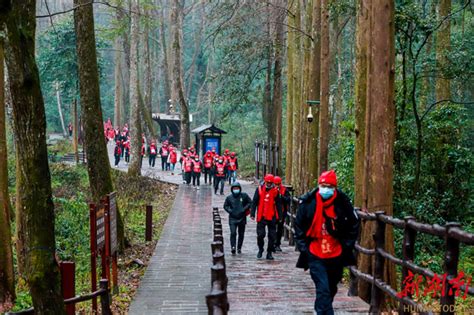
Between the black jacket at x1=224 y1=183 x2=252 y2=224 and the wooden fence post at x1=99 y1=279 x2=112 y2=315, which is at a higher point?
the black jacket at x1=224 y1=183 x2=252 y2=224

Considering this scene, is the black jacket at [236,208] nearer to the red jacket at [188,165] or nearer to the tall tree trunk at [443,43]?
the tall tree trunk at [443,43]

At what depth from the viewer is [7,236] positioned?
12.1 meters

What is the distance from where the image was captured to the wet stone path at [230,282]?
8.98 meters

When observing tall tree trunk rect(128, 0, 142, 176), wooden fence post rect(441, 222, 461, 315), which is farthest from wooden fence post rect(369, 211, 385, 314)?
tall tree trunk rect(128, 0, 142, 176)

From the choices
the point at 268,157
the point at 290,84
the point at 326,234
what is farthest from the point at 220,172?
the point at 326,234

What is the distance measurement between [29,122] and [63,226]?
12.3m

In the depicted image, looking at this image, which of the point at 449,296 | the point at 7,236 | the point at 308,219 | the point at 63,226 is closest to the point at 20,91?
the point at 308,219

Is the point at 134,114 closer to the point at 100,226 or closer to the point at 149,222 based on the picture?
A: the point at 149,222

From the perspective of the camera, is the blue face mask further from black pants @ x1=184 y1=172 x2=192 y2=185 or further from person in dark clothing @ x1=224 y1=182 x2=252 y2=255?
black pants @ x1=184 y1=172 x2=192 y2=185

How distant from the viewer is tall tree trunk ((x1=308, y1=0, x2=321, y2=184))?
20094 mm

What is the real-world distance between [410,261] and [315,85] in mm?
14119

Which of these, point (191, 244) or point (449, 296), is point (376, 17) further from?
point (191, 244)

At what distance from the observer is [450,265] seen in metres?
5.68

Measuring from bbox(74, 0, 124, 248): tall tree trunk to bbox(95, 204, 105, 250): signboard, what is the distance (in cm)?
431
